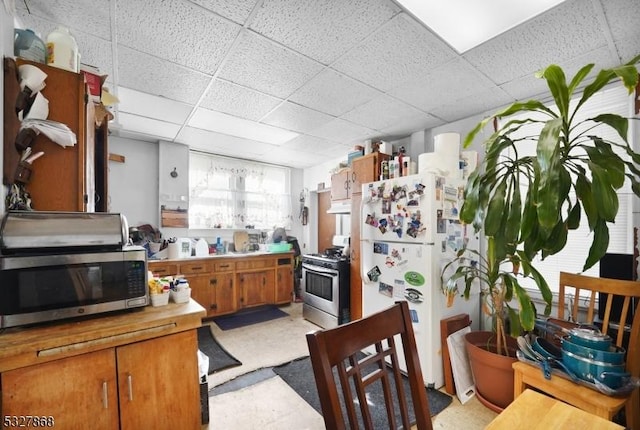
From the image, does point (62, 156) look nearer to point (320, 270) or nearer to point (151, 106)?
point (151, 106)

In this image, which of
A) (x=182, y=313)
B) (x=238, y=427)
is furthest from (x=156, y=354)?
(x=238, y=427)

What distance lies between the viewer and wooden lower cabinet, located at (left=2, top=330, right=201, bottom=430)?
984 mm

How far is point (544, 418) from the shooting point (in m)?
0.82

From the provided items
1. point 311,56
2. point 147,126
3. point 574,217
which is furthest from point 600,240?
point 147,126

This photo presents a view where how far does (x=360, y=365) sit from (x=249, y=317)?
10.7 feet

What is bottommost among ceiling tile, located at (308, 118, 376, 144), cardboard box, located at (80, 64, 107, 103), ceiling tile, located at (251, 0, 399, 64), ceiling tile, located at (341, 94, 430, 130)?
cardboard box, located at (80, 64, 107, 103)

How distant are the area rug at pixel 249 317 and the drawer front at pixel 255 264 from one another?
0.67 metres

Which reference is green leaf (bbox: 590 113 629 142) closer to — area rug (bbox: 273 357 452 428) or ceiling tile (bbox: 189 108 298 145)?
area rug (bbox: 273 357 452 428)

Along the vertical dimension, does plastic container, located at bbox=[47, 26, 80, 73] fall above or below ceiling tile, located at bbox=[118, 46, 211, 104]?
below

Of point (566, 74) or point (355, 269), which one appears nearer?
point (566, 74)

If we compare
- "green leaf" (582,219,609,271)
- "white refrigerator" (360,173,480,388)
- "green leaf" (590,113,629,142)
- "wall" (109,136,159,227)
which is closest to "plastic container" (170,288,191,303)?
"white refrigerator" (360,173,480,388)

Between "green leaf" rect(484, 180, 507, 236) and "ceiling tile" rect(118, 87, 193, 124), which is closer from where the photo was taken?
"green leaf" rect(484, 180, 507, 236)

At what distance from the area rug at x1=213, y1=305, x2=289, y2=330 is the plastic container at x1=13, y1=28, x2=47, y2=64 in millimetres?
2992

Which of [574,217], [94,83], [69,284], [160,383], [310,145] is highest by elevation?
[310,145]
